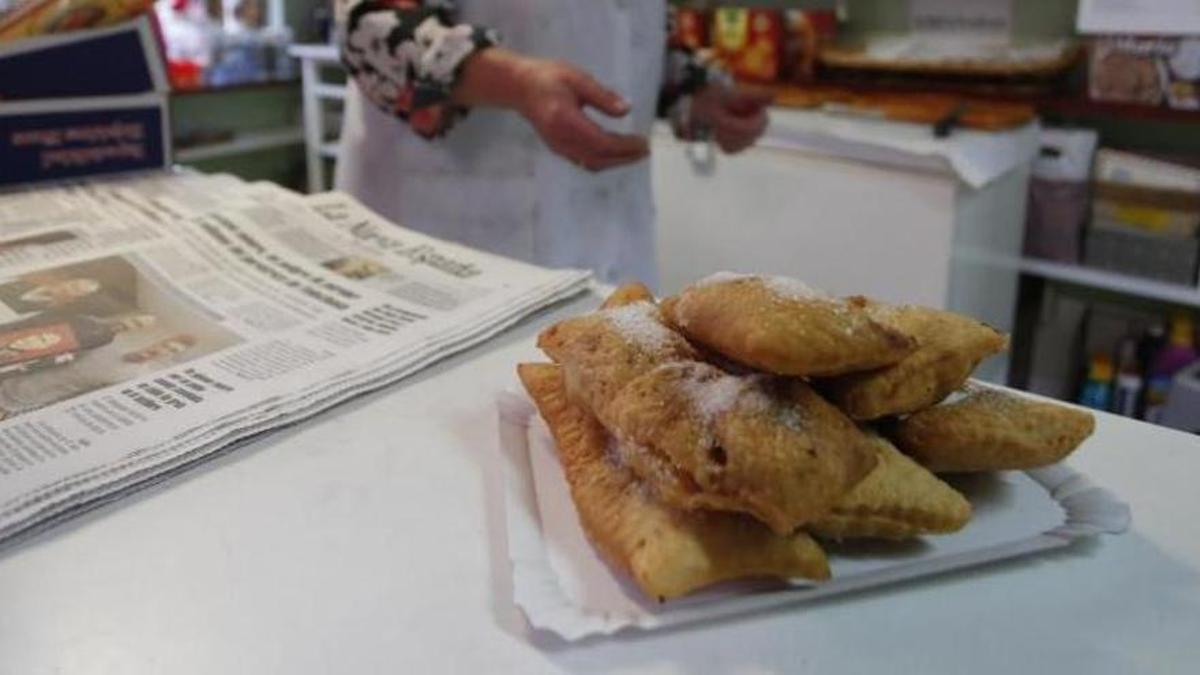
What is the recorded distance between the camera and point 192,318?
2.37 ft

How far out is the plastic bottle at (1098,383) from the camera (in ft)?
6.47

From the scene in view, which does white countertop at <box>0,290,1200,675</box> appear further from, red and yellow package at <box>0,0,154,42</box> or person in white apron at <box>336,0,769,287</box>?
red and yellow package at <box>0,0,154,42</box>

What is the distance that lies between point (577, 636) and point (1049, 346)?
6.57ft

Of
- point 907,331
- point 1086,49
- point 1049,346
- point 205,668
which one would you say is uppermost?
point 1086,49

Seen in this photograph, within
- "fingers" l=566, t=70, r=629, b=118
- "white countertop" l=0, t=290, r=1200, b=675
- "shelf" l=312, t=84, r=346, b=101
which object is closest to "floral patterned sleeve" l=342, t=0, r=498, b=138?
"fingers" l=566, t=70, r=629, b=118

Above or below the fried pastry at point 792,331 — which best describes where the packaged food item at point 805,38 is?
above

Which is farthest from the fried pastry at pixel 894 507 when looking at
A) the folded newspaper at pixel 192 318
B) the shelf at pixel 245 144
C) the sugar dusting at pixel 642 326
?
the shelf at pixel 245 144

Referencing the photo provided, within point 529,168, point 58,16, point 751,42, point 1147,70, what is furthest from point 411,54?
point 1147,70

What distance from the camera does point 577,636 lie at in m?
0.39

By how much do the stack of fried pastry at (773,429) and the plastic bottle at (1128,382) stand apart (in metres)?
1.59

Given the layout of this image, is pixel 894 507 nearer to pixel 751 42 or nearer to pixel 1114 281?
pixel 1114 281

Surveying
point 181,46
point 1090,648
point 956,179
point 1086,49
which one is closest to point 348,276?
point 1090,648

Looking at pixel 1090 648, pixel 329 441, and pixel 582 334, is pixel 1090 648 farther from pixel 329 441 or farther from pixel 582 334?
pixel 329 441

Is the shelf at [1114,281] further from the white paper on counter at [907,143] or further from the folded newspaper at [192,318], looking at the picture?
the folded newspaper at [192,318]
